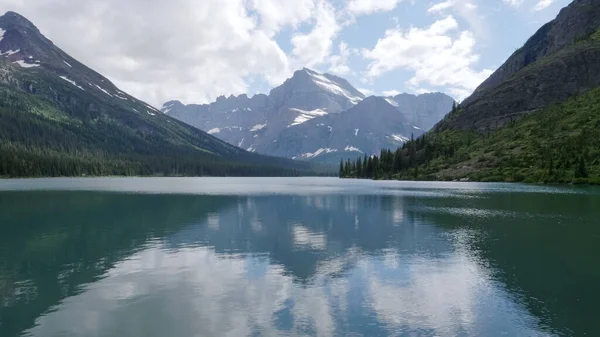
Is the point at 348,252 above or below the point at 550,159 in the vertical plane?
below

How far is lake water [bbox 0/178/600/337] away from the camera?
2402 centimetres

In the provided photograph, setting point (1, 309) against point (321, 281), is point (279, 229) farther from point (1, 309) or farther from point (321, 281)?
point (1, 309)

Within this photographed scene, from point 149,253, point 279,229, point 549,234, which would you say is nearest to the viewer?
point 149,253

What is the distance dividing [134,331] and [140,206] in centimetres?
7537

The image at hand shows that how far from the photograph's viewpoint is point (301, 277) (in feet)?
114

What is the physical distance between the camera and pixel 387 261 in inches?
1602

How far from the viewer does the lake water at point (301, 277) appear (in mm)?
24016

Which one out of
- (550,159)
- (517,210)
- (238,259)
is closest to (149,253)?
(238,259)

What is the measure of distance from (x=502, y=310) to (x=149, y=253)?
34172 millimetres

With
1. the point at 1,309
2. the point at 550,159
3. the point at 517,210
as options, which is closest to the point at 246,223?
the point at 1,309

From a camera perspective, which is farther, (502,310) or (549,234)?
(549,234)

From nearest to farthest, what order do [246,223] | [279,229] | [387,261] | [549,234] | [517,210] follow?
[387,261]
[549,234]
[279,229]
[246,223]
[517,210]

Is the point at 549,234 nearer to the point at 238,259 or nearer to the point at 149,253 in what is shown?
the point at 238,259

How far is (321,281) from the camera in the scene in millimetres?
33250
